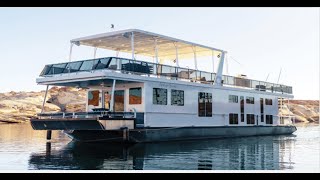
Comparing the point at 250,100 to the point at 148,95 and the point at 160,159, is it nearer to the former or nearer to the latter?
the point at 148,95

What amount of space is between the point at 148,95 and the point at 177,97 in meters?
2.44

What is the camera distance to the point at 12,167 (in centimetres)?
1493

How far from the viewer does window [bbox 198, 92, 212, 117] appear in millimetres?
27609

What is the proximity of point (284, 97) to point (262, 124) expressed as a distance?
4.40 m

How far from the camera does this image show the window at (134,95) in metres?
24.6

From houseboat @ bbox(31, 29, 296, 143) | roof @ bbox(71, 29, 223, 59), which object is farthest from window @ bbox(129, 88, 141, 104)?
roof @ bbox(71, 29, 223, 59)

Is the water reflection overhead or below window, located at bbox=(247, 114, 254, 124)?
below

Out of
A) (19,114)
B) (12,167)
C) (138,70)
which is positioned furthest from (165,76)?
(19,114)

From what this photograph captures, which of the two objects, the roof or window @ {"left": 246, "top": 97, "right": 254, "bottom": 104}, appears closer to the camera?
the roof

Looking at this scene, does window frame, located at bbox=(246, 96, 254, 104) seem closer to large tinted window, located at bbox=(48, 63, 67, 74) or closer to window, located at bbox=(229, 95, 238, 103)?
window, located at bbox=(229, 95, 238, 103)

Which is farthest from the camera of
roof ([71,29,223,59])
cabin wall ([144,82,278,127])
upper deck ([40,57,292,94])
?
roof ([71,29,223,59])

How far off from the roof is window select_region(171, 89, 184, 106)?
2939 mm

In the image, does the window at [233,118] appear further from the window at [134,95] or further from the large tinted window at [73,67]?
the large tinted window at [73,67]
